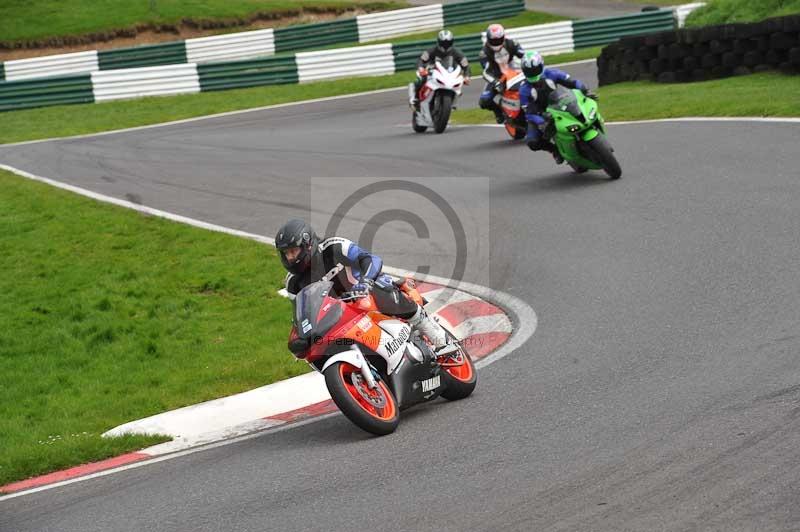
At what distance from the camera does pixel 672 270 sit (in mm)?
10320

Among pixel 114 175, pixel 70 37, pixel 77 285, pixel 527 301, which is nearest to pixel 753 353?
pixel 527 301

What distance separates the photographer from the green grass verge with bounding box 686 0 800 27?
903 inches

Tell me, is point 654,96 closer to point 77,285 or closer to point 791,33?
point 791,33

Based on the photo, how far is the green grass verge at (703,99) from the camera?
17172 millimetres

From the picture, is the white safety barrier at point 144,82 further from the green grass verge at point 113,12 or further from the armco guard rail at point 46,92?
the green grass verge at point 113,12

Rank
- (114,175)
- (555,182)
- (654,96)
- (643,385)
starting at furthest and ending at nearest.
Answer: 1. (654,96)
2. (114,175)
3. (555,182)
4. (643,385)

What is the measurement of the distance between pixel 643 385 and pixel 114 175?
1294 centimetres

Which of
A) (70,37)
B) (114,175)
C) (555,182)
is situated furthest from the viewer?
(70,37)

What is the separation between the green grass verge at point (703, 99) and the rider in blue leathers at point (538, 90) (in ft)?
10.3

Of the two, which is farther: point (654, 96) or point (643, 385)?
point (654, 96)

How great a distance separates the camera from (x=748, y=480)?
5.39 metres

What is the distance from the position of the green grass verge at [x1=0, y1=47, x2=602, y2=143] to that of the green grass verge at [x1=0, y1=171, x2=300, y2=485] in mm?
10172

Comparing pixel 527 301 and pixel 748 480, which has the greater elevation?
pixel 748 480

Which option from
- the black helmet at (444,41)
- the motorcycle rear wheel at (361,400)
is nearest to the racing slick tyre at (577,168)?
the black helmet at (444,41)
